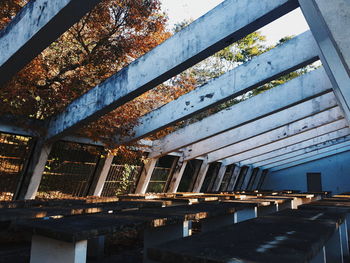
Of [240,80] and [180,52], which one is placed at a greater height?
[240,80]

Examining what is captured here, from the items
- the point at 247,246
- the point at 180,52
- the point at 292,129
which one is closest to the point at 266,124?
the point at 292,129

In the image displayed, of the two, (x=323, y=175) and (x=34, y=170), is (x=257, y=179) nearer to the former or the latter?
(x=323, y=175)

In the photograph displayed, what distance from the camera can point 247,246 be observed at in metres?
1.99

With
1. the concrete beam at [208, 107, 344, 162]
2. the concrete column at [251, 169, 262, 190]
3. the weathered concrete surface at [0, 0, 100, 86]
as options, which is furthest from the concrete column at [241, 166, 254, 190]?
the weathered concrete surface at [0, 0, 100, 86]

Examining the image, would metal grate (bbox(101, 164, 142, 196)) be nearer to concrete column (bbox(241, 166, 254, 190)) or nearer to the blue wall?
concrete column (bbox(241, 166, 254, 190))

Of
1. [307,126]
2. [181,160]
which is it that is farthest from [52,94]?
[307,126]

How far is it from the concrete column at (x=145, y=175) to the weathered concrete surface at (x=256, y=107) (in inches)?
34.9

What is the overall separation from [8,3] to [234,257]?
6.38m

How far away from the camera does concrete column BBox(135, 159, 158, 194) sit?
11109 mm

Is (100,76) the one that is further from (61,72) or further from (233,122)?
(233,122)

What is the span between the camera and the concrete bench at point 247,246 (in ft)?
5.61

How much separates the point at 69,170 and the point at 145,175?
338cm

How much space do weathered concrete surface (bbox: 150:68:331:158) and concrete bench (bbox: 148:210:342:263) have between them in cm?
473

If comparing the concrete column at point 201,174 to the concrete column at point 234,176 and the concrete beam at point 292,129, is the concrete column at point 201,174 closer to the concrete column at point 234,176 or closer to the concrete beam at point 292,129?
the concrete beam at point 292,129
